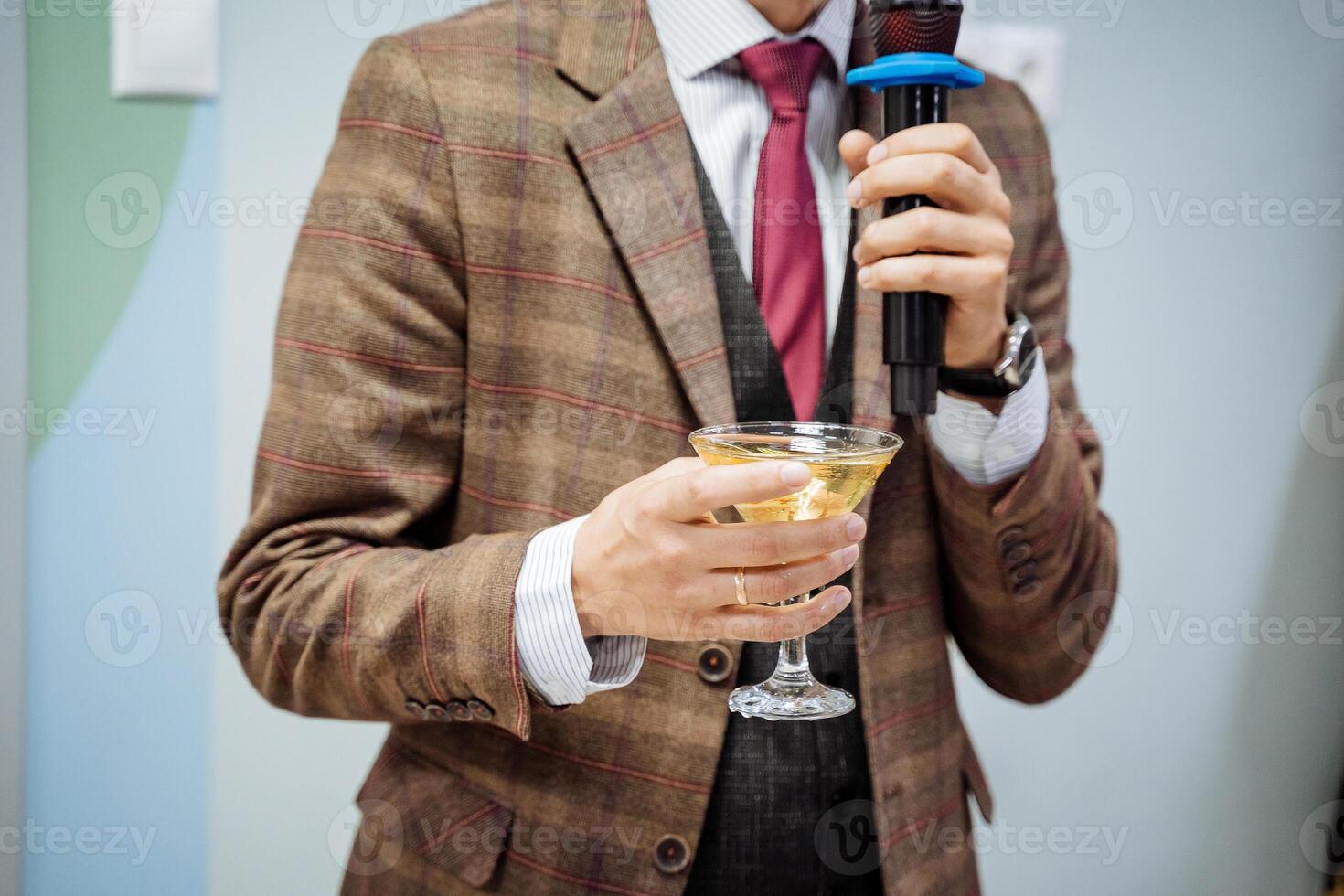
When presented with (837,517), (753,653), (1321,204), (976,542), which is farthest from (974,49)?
(837,517)

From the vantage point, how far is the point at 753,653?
1121 mm

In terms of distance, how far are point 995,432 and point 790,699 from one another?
1.34ft

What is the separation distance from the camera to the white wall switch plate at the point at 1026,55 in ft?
6.03

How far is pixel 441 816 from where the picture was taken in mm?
1150

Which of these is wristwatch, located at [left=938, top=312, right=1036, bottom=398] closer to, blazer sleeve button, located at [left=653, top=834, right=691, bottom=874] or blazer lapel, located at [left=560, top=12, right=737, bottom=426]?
blazer lapel, located at [left=560, top=12, right=737, bottom=426]

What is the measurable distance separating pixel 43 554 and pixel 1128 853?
187 centimetres

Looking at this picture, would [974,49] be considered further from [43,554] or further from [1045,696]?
[43,554]

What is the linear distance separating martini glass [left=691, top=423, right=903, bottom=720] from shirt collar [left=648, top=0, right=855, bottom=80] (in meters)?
0.48

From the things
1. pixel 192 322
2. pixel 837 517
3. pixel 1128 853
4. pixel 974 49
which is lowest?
pixel 1128 853

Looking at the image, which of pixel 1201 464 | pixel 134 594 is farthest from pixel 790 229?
pixel 1201 464

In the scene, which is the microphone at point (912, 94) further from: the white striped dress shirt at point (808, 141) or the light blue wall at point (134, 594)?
the light blue wall at point (134, 594)

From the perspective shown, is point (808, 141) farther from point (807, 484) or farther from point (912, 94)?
point (807, 484)

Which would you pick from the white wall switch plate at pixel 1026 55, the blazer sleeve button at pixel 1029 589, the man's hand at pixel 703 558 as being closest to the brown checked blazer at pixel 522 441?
the blazer sleeve button at pixel 1029 589

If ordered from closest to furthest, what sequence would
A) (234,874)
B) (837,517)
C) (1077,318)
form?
1. (837,517)
2. (234,874)
3. (1077,318)
